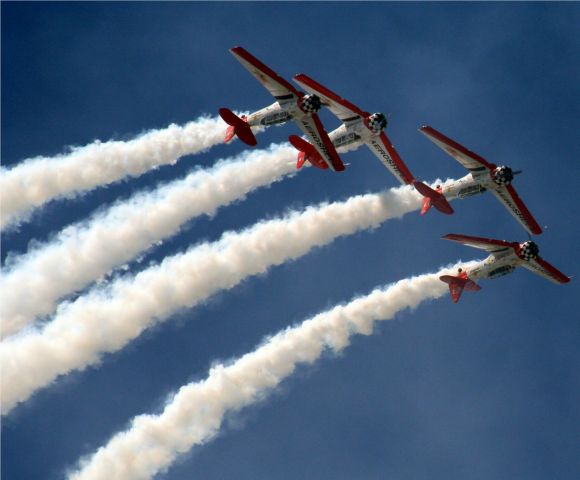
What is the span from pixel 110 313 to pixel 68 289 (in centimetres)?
353

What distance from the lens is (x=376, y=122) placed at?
99438 millimetres

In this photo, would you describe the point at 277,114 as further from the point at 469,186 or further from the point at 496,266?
the point at 496,266

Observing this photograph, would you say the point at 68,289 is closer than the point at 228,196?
Yes

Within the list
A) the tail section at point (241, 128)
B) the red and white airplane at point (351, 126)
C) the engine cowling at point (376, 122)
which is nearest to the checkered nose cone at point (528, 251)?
the red and white airplane at point (351, 126)

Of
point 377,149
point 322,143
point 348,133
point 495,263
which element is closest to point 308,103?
point 322,143

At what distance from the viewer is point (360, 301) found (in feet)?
330

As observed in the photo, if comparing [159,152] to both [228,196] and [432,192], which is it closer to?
[228,196]

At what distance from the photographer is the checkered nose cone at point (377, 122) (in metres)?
99.4

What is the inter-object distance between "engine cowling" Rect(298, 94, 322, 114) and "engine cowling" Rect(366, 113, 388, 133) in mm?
5589

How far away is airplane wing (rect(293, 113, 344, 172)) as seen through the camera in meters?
96.9

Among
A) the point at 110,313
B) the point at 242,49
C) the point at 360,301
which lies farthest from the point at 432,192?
the point at 110,313

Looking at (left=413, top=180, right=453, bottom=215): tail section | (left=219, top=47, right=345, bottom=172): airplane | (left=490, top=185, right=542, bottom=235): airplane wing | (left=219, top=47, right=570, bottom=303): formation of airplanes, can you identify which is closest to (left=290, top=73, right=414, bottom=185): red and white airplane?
(left=219, top=47, right=570, bottom=303): formation of airplanes

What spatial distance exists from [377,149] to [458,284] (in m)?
12.9

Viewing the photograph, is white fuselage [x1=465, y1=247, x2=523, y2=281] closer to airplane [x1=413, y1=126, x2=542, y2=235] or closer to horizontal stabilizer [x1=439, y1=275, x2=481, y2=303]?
horizontal stabilizer [x1=439, y1=275, x2=481, y2=303]
